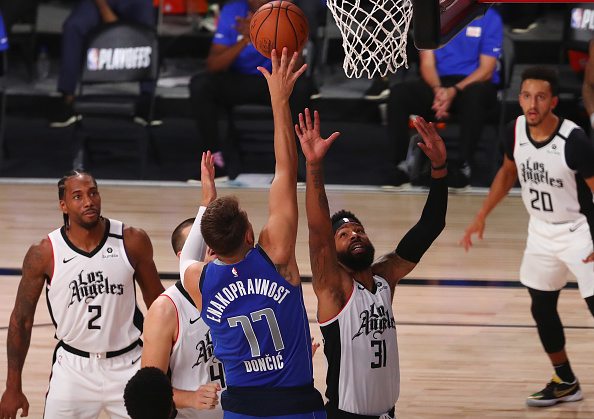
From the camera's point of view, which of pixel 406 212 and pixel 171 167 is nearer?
pixel 406 212

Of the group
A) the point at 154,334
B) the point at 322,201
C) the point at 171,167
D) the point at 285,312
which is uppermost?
the point at 322,201

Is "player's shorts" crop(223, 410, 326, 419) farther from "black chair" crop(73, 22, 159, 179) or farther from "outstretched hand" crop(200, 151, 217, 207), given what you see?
"black chair" crop(73, 22, 159, 179)

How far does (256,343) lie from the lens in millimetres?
3477

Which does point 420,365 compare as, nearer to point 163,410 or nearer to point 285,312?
point 285,312

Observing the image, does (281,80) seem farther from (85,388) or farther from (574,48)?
(574,48)

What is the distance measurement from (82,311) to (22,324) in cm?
28

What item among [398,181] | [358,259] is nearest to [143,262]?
[358,259]

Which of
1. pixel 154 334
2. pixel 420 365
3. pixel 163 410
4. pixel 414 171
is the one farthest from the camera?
pixel 414 171

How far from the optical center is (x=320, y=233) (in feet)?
12.2

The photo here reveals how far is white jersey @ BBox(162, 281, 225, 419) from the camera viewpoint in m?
3.99

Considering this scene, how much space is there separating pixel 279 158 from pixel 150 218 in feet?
18.1

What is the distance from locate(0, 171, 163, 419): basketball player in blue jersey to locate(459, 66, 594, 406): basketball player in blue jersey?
94.4 inches

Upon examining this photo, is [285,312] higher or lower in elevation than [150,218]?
higher

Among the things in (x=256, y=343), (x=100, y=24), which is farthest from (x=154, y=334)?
(x=100, y=24)
